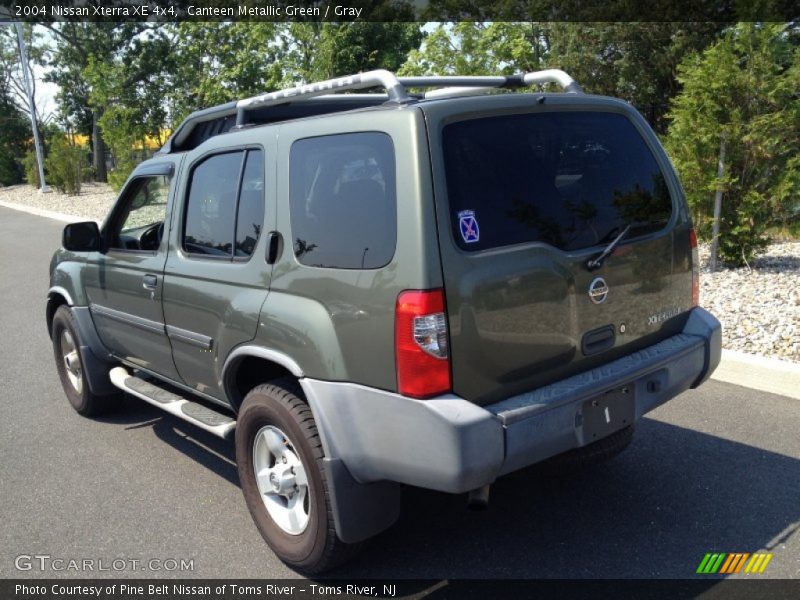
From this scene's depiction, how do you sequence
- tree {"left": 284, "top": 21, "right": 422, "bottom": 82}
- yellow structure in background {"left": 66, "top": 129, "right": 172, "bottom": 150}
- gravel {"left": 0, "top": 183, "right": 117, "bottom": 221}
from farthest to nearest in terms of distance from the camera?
yellow structure in background {"left": 66, "top": 129, "right": 172, "bottom": 150} < gravel {"left": 0, "top": 183, "right": 117, "bottom": 221} < tree {"left": 284, "top": 21, "right": 422, "bottom": 82}

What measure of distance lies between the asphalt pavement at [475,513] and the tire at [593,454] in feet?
0.58

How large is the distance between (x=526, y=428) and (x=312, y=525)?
1.03 meters

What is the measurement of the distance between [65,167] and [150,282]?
29747mm

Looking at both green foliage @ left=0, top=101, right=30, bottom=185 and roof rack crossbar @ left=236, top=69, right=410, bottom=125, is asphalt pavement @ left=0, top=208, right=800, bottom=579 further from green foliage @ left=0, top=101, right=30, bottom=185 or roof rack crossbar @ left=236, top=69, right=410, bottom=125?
green foliage @ left=0, top=101, right=30, bottom=185

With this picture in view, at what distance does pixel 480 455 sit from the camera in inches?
103

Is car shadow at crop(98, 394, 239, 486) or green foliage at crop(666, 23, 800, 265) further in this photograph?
green foliage at crop(666, 23, 800, 265)

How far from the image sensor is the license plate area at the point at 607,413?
3.00 metres

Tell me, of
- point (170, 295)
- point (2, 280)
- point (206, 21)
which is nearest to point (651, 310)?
point (170, 295)

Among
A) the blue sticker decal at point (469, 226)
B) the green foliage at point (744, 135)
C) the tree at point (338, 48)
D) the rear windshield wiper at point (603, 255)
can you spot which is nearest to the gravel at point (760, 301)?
the green foliage at point (744, 135)

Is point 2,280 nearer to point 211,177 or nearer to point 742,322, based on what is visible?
point 211,177

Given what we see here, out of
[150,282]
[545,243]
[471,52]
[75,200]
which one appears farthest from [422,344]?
[75,200]

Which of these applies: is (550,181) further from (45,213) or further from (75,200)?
(75,200)

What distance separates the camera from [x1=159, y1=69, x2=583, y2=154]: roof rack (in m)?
3.08

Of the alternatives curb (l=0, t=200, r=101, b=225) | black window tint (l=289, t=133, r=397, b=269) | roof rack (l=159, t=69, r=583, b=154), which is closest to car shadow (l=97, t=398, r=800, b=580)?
black window tint (l=289, t=133, r=397, b=269)
